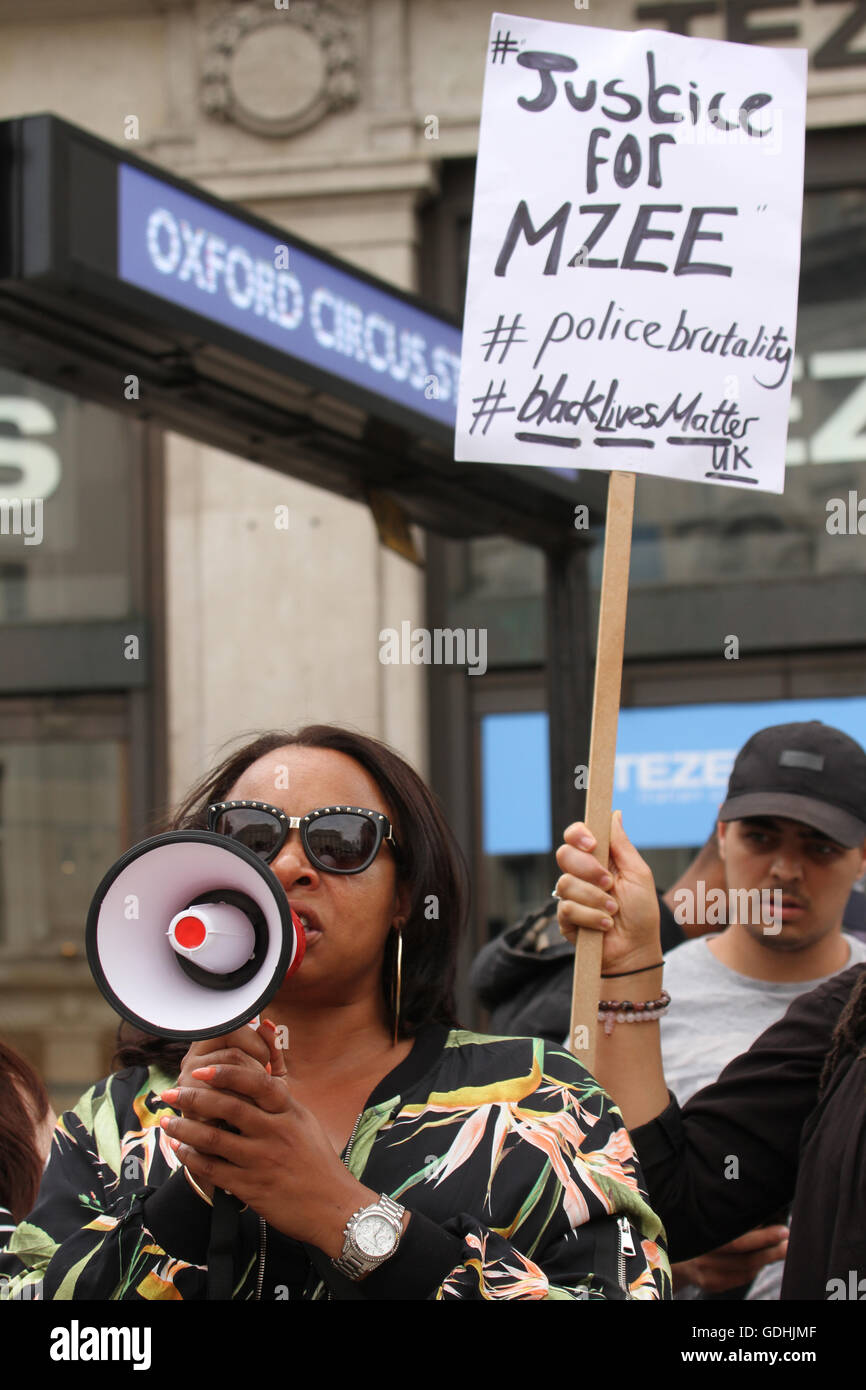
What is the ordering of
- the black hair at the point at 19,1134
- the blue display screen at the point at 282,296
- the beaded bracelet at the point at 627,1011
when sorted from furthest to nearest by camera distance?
the blue display screen at the point at 282,296
the black hair at the point at 19,1134
the beaded bracelet at the point at 627,1011

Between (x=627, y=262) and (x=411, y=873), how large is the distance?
45.8 inches

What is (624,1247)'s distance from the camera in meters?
1.93

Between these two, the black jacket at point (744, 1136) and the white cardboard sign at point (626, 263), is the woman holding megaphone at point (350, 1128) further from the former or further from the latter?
the white cardboard sign at point (626, 263)

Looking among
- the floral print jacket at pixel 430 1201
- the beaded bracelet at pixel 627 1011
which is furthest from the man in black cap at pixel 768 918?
the floral print jacket at pixel 430 1201

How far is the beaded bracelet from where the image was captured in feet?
8.34

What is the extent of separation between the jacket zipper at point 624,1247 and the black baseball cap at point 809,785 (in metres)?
1.27

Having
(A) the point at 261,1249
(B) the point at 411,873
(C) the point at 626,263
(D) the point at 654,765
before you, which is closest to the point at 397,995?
(B) the point at 411,873

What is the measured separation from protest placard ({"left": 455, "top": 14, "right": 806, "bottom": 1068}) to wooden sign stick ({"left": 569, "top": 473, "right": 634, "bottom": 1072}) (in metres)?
0.18

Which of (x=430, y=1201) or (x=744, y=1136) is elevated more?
(x=430, y=1201)

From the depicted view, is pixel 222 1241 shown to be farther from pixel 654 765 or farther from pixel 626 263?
pixel 654 765

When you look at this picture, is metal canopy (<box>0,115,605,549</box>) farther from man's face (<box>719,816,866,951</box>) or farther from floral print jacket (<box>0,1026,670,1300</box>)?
floral print jacket (<box>0,1026,670,1300</box>)

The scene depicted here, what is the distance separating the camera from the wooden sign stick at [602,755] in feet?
7.88

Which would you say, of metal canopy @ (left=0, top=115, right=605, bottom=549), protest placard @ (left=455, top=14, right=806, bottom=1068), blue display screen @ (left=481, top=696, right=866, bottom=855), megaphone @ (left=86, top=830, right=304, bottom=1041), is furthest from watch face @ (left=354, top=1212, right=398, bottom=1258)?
blue display screen @ (left=481, top=696, right=866, bottom=855)

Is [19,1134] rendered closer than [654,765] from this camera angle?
Yes
